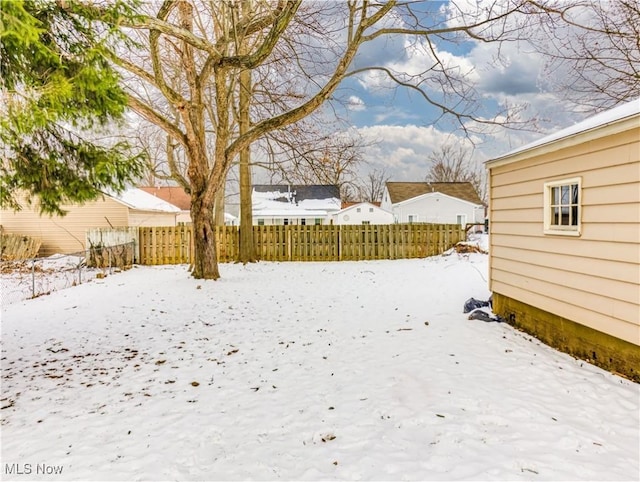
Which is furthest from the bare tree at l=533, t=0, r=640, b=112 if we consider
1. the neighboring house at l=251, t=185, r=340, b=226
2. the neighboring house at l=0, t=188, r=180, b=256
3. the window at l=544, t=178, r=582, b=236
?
the neighboring house at l=251, t=185, r=340, b=226

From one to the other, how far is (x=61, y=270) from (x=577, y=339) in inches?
520

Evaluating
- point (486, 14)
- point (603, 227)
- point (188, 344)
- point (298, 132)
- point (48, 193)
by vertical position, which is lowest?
point (188, 344)

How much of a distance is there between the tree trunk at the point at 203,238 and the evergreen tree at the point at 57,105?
15.4 ft

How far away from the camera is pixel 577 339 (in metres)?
4.09

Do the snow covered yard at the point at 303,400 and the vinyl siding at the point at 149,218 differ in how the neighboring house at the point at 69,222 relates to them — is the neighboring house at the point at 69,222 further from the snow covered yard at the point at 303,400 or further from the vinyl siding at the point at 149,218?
the snow covered yard at the point at 303,400

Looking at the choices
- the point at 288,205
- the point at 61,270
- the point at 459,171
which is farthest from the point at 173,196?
the point at 459,171

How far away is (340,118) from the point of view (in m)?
9.52

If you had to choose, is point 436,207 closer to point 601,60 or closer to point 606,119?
point 601,60

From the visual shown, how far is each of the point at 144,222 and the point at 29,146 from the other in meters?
15.7

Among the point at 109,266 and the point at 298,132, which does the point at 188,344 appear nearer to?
the point at 298,132

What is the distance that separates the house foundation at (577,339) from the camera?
3.46m

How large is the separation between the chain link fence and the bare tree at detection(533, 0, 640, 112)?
1370cm

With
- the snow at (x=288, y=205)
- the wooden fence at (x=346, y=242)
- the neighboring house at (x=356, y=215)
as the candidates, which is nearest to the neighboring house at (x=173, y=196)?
the snow at (x=288, y=205)

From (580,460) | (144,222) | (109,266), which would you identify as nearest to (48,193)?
(580,460)
